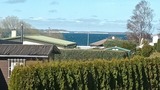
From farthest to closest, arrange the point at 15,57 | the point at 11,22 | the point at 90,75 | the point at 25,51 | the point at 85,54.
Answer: the point at 11,22 < the point at 85,54 < the point at 25,51 < the point at 15,57 < the point at 90,75

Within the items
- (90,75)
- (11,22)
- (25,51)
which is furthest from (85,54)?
(11,22)

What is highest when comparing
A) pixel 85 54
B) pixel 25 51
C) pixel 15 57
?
pixel 25 51

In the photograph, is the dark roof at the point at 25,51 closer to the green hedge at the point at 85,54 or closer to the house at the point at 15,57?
the house at the point at 15,57

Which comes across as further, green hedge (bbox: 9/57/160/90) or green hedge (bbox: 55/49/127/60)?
green hedge (bbox: 55/49/127/60)

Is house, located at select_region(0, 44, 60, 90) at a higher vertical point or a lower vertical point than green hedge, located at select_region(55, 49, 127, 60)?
higher

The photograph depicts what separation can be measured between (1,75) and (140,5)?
55.7 m

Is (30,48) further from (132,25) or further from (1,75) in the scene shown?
(132,25)

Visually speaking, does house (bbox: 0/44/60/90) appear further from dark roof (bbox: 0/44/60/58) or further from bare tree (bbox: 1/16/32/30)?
bare tree (bbox: 1/16/32/30)

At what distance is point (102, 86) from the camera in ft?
61.9

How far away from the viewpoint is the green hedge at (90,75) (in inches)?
653

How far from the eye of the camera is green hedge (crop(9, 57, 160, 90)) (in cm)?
1658

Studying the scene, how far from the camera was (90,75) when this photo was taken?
1861cm

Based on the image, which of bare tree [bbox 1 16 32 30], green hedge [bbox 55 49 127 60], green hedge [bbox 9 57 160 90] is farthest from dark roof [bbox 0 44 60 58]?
bare tree [bbox 1 16 32 30]

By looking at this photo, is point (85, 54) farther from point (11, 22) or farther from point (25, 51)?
point (11, 22)
